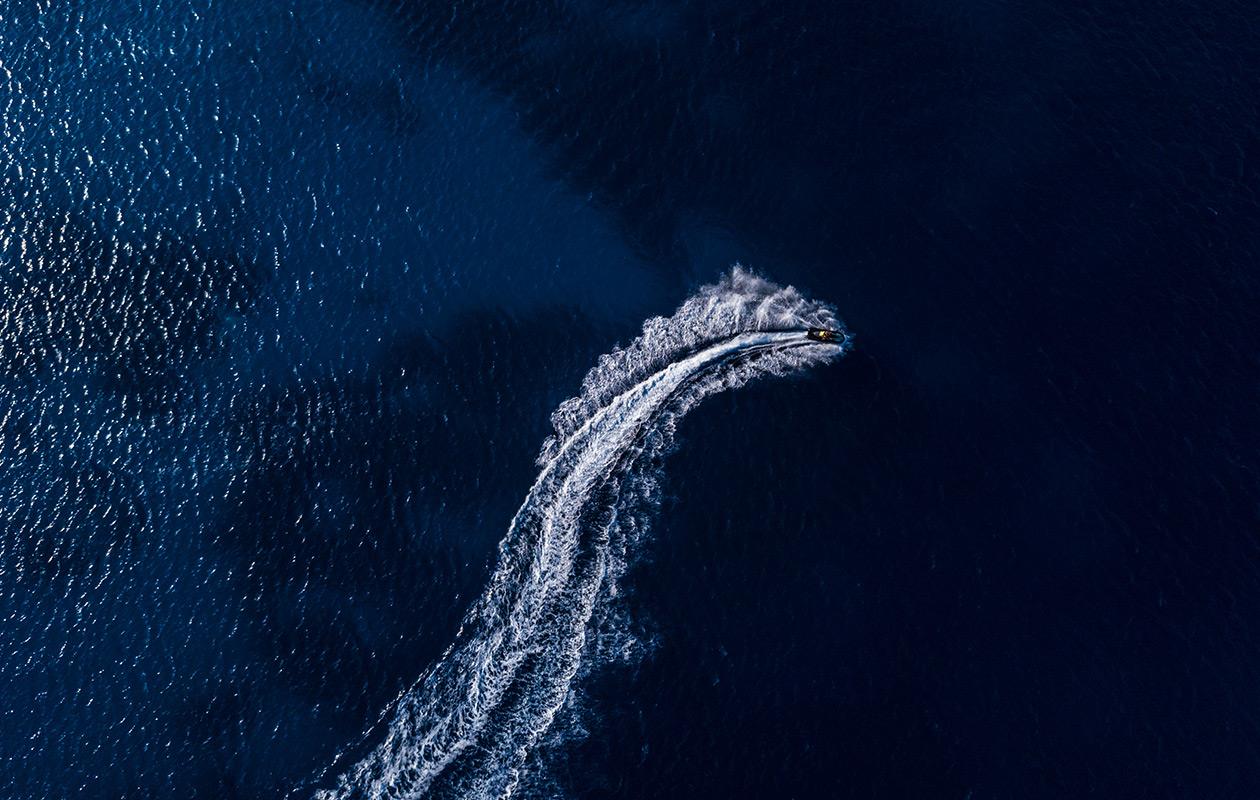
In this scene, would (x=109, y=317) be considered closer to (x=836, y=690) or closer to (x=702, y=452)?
(x=702, y=452)

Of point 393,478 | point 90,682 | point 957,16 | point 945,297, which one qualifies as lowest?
point 90,682

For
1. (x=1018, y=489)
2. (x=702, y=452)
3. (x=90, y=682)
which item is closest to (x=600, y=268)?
(x=702, y=452)

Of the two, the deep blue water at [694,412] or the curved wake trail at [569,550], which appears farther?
the deep blue water at [694,412]

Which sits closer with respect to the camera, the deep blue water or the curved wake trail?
the curved wake trail
